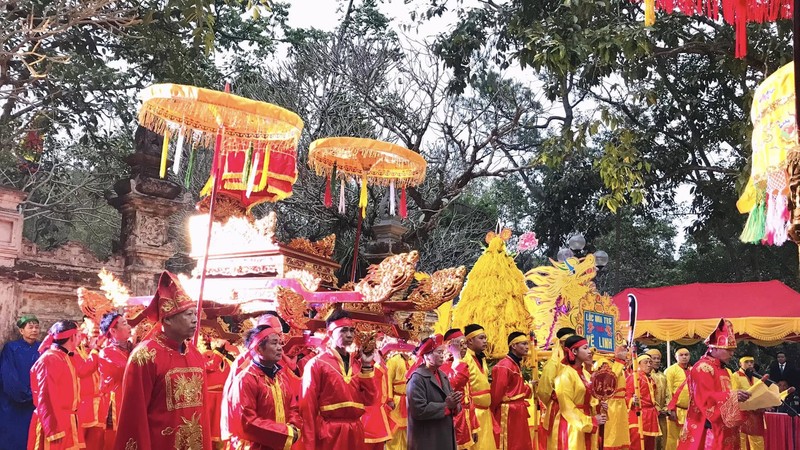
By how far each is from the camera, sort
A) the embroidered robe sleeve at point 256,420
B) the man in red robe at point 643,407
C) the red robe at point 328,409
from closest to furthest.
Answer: the embroidered robe sleeve at point 256,420 → the red robe at point 328,409 → the man in red robe at point 643,407

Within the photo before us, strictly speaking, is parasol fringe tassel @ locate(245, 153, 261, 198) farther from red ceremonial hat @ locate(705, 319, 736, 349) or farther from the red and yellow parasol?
red ceremonial hat @ locate(705, 319, 736, 349)

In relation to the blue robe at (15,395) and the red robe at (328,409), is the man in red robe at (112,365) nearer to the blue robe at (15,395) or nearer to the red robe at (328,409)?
the blue robe at (15,395)

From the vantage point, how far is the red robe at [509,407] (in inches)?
348

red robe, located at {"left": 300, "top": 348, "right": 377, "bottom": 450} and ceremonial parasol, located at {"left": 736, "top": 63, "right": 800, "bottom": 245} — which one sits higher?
ceremonial parasol, located at {"left": 736, "top": 63, "right": 800, "bottom": 245}

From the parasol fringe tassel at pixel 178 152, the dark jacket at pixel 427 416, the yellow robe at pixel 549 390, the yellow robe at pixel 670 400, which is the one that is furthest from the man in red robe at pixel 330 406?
the yellow robe at pixel 670 400

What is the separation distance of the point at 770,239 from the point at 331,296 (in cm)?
455

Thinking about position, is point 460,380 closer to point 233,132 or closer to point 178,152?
point 233,132

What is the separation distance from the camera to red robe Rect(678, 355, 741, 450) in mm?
8930

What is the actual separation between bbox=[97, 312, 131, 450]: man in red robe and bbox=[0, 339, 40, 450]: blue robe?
4.89 feet

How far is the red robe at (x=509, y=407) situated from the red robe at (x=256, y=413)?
4020 millimetres

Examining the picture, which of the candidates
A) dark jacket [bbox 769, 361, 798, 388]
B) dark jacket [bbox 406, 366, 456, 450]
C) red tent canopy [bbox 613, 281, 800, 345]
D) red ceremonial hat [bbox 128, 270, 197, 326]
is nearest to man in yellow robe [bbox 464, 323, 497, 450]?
dark jacket [bbox 406, 366, 456, 450]

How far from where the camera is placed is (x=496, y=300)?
9984mm

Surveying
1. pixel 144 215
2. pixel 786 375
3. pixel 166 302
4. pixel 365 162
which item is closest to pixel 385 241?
pixel 365 162

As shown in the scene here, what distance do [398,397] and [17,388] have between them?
161 inches
